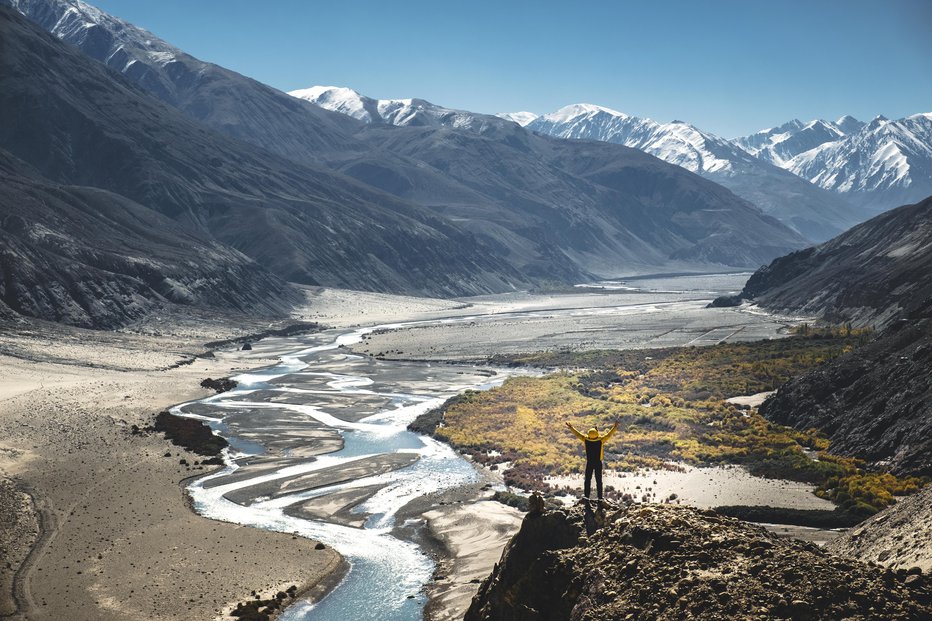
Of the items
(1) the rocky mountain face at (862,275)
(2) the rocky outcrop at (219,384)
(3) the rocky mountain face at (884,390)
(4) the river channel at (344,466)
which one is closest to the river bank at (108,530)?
(4) the river channel at (344,466)

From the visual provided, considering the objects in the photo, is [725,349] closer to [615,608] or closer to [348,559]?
[348,559]

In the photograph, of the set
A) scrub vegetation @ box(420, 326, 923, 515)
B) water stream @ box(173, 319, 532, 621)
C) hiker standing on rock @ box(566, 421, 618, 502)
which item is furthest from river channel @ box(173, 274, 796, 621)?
hiker standing on rock @ box(566, 421, 618, 502)

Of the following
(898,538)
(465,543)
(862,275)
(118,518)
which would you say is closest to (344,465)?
(118,518)

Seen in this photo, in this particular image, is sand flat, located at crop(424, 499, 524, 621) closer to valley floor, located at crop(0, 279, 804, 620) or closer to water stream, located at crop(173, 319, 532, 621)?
valley floor, located at crop(0, 279, 804, 620)

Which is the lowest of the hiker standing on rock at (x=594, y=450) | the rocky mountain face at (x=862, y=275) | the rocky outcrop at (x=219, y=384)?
the rocky outcrop at (x=219, y=384)

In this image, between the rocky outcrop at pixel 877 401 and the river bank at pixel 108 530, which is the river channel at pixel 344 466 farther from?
the rocky outcrop at pixel 877 401

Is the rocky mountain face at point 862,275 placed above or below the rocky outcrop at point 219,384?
above

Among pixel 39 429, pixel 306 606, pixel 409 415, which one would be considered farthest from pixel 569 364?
pixel 306 606

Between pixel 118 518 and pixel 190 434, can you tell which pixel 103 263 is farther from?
pixel 118 518
